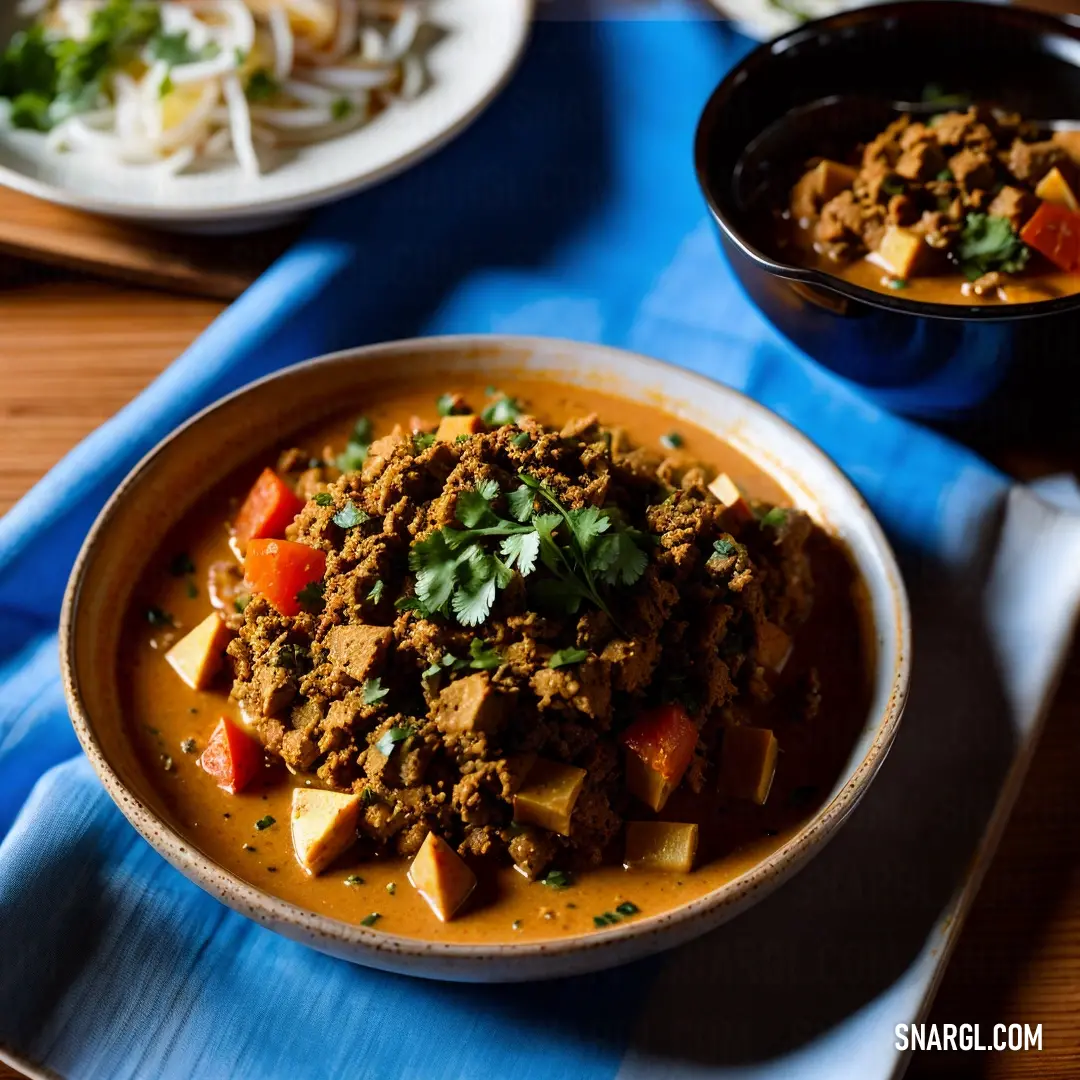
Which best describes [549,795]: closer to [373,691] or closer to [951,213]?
[373,691]

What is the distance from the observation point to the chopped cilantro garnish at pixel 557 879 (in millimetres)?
2623

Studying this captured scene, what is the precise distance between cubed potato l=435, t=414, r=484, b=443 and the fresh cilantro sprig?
1.61 feet

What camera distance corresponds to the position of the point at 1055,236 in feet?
12.3

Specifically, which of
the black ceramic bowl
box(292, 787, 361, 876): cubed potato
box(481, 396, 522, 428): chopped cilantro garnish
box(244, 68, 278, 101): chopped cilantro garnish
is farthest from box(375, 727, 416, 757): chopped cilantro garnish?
box(244, 68, 278, 101): chopped cilantro garnish

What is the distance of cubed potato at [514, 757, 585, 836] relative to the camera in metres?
2.58

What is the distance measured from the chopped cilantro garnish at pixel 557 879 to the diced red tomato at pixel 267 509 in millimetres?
1172

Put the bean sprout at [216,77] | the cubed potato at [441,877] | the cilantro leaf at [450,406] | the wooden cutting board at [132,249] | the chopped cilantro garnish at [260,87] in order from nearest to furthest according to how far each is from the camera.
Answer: the cubed potato at [441,877] → the cilantro leaf at [450,406] → the wooden cutting board at [132,249] → the bean sprout at [216,77] → the chopped cilantro garnish at [260,87]

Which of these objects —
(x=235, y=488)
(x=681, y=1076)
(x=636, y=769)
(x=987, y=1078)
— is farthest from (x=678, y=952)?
(x=235, y=488)

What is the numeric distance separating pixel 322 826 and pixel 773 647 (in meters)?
1.18

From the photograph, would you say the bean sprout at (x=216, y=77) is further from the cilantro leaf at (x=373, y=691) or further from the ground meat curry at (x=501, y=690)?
the cilantro leaf at (x=373, y=691)

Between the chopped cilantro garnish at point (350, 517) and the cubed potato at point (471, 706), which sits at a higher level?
the chopped cilantro garnish at point (350, 517)

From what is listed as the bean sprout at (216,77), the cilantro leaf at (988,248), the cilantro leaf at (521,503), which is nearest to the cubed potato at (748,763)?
the cilantro leaf at (521,503)

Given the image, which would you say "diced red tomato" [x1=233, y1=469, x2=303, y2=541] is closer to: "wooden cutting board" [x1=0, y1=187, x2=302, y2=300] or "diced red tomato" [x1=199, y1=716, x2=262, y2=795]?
"diced red tomato" [x1=199, y1=716, x2=262, y2=795]

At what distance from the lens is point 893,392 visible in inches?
151
